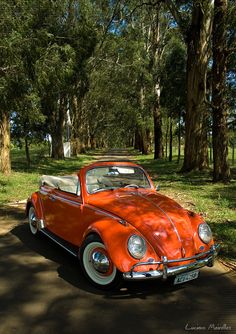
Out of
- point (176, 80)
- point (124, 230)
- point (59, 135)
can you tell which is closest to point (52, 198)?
point (124, 230)

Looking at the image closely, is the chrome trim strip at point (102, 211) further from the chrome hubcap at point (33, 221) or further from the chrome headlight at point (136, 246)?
the chrome hubcap at point (33, 221)

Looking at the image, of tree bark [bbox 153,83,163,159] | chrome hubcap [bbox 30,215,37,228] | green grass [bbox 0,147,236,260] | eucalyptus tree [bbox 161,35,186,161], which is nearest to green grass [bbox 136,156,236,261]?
green grass [bbox 0,147,236,260]

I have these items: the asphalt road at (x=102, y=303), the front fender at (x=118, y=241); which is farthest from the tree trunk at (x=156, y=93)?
the front fender at (x=118, y=241)

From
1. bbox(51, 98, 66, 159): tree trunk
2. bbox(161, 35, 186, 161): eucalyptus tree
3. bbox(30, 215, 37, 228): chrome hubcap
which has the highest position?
bbox(161, 35, 186, 161): eucalyptus tree

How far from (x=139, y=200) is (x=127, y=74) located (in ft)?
105

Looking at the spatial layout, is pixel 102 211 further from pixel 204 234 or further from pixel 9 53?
pixel 9 53

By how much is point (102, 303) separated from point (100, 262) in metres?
0.51

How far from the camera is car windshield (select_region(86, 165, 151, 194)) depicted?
5699 mm

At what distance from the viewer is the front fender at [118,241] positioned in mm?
4191

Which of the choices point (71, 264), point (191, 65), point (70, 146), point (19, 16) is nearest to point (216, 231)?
point (71, 264)

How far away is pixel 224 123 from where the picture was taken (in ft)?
42.4

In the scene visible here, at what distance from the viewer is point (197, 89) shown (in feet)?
52.4

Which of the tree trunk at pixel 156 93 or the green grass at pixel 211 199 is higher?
the tree trunk at pixel 156 93

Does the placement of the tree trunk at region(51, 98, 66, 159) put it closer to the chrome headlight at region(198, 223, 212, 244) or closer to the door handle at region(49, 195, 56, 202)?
the door handle at region(49, 195, 56, 202)
